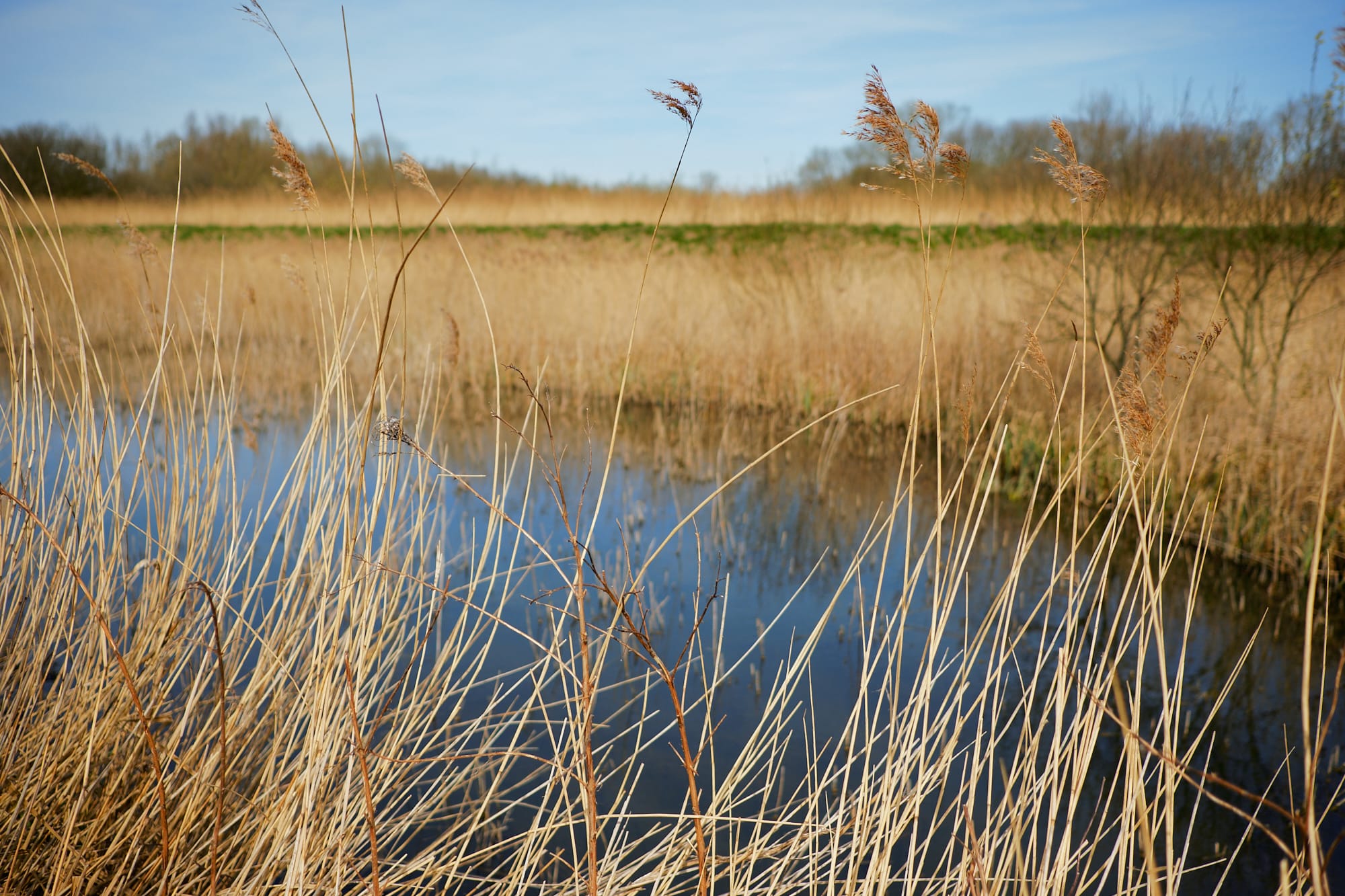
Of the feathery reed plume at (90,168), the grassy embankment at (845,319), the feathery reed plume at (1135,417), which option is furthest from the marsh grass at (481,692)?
the grassy embankment at (845,319)

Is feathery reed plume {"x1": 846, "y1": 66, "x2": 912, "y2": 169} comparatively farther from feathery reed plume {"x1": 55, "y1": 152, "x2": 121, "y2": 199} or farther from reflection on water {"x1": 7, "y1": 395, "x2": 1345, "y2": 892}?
feathery reed plume {"x1": 55, "y1": 152, "x2": 121, "y2": 199}

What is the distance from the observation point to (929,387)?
6508 mm

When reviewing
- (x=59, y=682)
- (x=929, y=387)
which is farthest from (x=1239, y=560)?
(x=59, y=682)

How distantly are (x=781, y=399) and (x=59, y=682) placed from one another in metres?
5.59

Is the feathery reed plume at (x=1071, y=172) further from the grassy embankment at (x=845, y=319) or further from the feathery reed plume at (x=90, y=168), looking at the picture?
the feathery reed plume at (x=90, y=168)

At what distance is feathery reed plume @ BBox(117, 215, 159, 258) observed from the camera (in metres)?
1.62

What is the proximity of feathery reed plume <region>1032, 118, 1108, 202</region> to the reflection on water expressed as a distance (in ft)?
1.93

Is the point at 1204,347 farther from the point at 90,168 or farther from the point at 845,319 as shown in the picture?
the point at 845,319

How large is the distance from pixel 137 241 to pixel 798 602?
2.87m

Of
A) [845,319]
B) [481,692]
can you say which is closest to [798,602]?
[481,692]

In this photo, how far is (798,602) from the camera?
3.78 meters

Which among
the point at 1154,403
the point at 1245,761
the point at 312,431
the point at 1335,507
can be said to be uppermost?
the point at 1154,403

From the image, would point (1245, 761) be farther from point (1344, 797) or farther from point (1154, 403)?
point (1154, 403)

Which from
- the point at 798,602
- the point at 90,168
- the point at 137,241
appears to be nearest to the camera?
the point at 90,168
